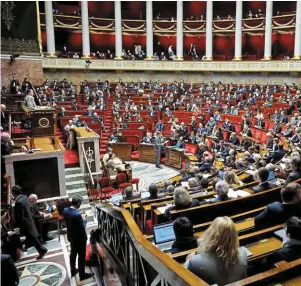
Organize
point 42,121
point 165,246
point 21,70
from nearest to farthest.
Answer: point 165,246 < point 42,121 < point 21,70

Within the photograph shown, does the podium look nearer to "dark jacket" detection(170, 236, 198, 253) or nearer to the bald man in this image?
the bald man

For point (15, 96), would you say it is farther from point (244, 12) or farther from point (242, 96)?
point (244, 12)

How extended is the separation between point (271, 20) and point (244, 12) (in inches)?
162

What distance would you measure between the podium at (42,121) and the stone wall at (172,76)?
46.0 ft

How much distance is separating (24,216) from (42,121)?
618cm

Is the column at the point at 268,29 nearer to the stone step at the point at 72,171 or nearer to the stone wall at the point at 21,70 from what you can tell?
the stone wall at the point at 21,70

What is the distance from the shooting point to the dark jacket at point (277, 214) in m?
3.39

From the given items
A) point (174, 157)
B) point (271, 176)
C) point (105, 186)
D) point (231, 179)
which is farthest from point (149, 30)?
point (231, 179)

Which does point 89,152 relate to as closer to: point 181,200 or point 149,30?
point 181,200

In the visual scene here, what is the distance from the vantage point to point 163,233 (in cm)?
354

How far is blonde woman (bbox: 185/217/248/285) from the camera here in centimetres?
221

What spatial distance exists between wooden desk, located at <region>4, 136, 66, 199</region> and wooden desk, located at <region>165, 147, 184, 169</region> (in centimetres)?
524

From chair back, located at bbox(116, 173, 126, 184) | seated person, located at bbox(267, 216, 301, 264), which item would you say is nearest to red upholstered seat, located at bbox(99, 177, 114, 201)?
chair back, located at bbox(116, 173, 126, 184)

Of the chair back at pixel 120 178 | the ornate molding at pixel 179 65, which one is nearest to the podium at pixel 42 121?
the chair back at pixel 120 178
